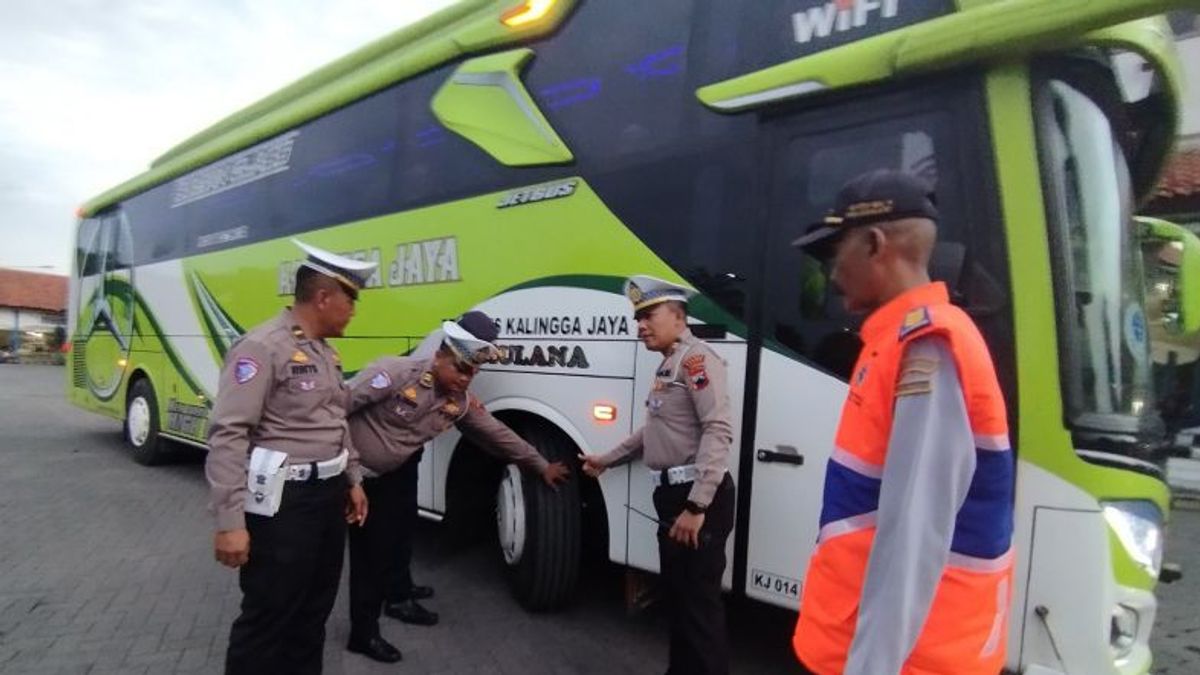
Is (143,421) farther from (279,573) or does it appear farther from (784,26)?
(784,26)

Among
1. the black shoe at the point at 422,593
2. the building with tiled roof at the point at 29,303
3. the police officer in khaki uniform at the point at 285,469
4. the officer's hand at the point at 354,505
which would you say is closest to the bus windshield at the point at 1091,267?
the police officer in khaki uniform at the point at 285,469

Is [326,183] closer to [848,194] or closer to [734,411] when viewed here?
[734,411]

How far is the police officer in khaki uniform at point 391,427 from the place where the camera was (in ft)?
12.2

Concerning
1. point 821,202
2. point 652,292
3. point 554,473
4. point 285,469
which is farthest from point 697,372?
point 285,469

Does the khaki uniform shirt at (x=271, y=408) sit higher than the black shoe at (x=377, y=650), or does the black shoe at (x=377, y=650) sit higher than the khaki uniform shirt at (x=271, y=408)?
the khaki uniform shirt at (x=271, y=408)

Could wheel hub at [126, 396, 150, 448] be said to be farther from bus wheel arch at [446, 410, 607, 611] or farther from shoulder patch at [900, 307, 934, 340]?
shoulder patch at [900, 307, 934, 340]

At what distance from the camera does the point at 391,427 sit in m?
3.75

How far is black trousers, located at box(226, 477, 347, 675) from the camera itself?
109 inches

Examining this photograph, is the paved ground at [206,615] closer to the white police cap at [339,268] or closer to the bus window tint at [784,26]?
the white police cap at [339,268]

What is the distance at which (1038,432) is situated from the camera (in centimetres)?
249

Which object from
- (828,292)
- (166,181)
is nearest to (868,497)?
(828,292)

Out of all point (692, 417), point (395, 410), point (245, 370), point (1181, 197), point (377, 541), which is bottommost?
point (377, 541)

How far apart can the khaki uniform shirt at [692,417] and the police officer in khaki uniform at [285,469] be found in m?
1.26

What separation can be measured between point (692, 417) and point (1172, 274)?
241 centimetres
